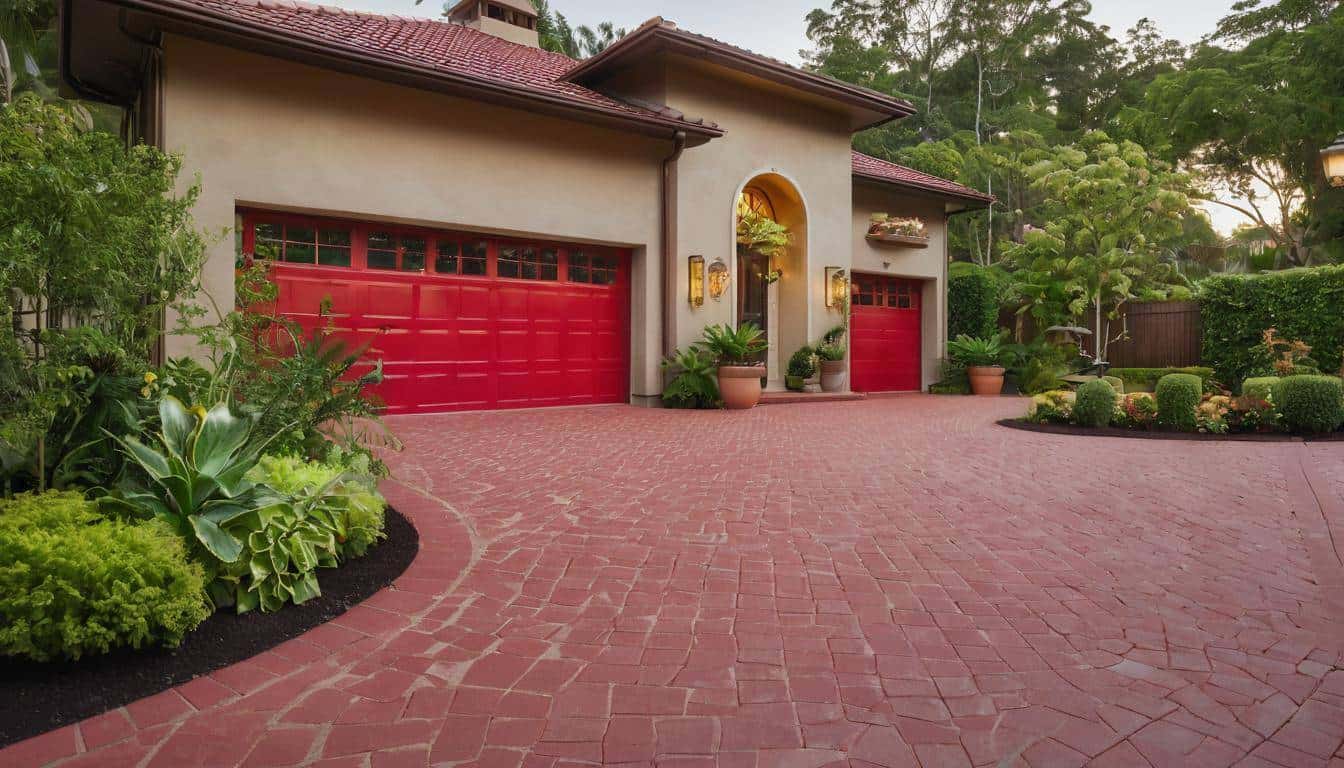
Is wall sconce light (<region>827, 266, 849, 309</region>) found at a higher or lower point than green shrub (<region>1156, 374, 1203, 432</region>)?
higher

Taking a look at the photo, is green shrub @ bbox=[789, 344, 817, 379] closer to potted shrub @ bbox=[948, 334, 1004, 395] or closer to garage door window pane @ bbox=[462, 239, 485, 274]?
potted shrub @ bbox=[948, 334, 1004, 395]

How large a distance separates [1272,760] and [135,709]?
327 cm

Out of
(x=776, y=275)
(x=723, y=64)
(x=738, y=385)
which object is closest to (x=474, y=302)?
(x=738, y=385)

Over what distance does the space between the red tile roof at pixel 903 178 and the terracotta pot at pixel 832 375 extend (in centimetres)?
363

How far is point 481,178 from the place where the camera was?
974 centimetres

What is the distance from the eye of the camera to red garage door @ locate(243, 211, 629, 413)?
892cm

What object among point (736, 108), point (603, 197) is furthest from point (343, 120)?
point (736, 108)

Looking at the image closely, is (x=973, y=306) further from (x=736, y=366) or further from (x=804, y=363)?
(x=736, y=366)

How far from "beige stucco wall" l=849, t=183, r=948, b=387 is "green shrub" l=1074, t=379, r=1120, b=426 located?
586 cm

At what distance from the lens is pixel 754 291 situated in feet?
A: 44.9

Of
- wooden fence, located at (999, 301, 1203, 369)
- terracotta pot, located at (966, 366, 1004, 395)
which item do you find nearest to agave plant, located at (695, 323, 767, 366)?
terracotta pot, located at (966, 366, 1004, 395)

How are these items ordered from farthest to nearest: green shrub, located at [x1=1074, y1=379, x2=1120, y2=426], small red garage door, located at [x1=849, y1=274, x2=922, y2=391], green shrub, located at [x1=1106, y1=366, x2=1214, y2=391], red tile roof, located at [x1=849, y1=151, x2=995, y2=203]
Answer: small red garage door, located at [x1=849, y1=274, x2=922, y2=391], green shrub, located at [x1=1106, y1=366, x2=1214, y2=391], red tile roof, located at [x1=849, y1=151, x2=995, y2=203], green shrub, located at [x1=1074, y1=379, x2=1120, y2=426]

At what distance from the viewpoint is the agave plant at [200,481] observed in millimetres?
2926

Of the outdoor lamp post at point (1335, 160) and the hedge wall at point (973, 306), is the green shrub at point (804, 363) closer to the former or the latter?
the hedge wall at point (973, 306)
